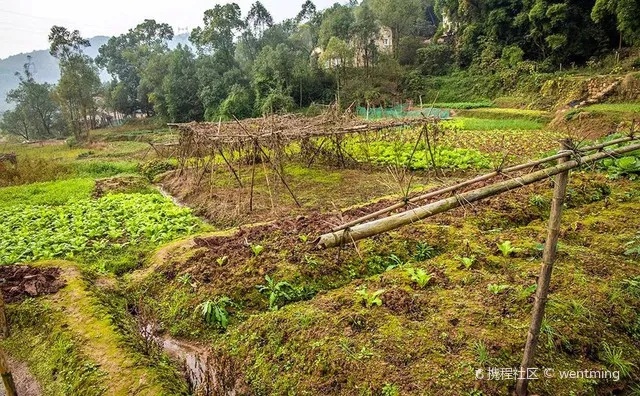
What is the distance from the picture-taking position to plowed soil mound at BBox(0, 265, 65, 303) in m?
6.84

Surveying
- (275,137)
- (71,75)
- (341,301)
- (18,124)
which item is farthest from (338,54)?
(18,124)

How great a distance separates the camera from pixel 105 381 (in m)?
4.61

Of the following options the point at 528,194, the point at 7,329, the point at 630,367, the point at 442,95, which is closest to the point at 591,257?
the point at 630,367

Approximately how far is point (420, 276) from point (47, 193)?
57.9 feet

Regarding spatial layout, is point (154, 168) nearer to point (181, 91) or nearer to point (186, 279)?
point (186, 279)

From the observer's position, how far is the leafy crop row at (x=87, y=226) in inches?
392

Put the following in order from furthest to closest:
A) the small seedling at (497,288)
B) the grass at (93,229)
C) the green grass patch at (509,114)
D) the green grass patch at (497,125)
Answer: the green grass patch at (509,114), the green grass patch at (497,125), the grass at (93,229), the small seedling at (497,288)

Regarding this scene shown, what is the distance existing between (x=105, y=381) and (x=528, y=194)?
9.26m

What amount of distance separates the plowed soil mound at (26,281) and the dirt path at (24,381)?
1.50m

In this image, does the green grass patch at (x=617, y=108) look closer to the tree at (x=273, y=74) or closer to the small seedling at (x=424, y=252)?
the small seedling at (x=424, y=252)

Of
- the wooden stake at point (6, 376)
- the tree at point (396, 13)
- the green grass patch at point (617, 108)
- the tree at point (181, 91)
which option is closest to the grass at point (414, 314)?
the wooden stake at point (6, 376)

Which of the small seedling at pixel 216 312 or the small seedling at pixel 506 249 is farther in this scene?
the small seedling at pixel 506 249

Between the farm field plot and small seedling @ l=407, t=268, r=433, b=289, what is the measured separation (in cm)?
4

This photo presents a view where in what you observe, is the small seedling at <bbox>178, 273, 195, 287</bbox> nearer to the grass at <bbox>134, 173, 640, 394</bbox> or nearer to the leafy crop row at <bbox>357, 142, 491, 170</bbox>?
the grass at <bbox>134, 173, 640, 394</bbox>
